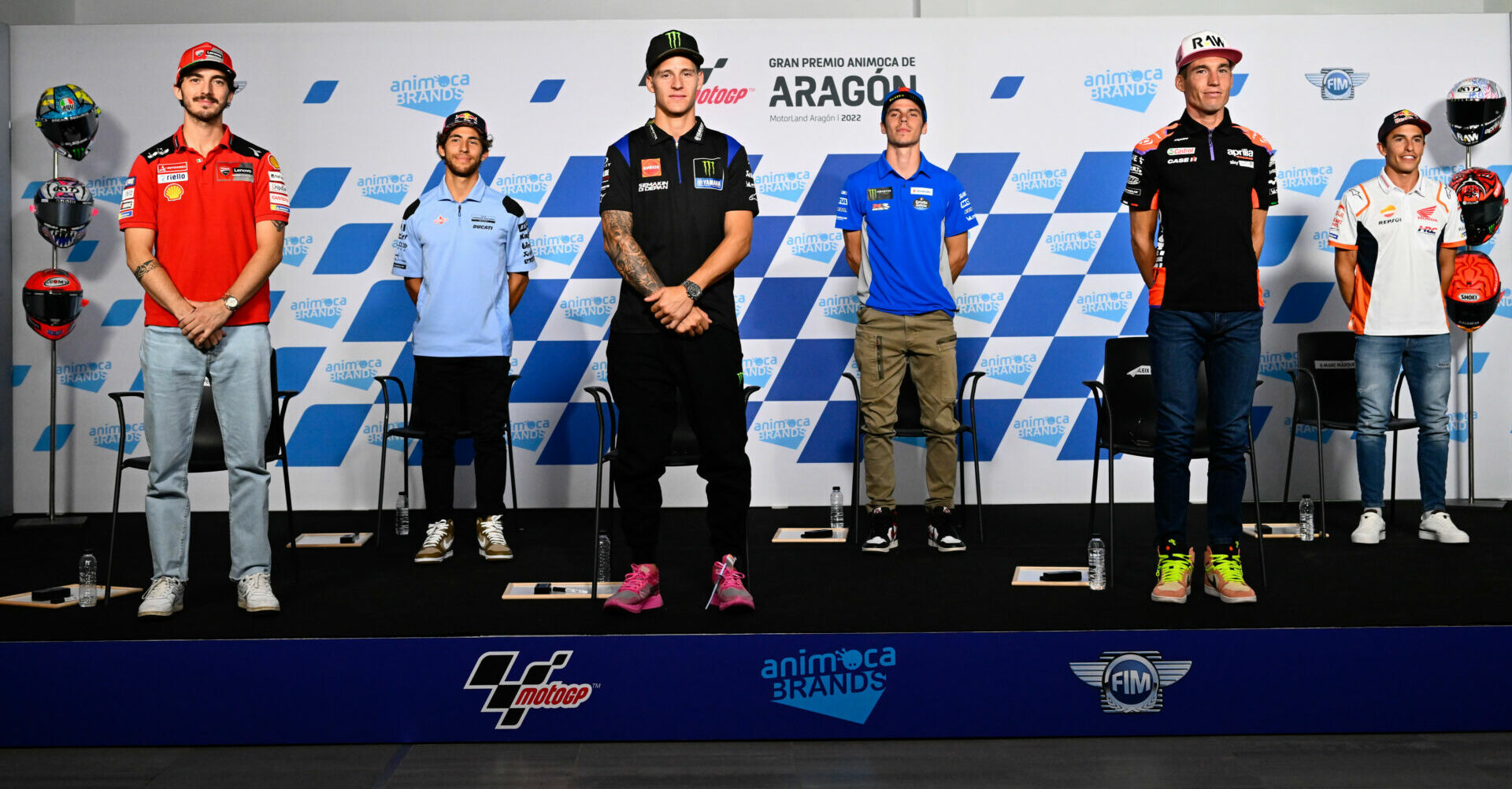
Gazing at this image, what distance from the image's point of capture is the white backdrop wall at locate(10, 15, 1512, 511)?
4871 mm

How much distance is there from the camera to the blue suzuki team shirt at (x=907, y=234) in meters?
3.83

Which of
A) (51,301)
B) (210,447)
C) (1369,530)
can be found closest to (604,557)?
(210,447)

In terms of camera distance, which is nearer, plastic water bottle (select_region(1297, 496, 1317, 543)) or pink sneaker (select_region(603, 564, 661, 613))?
pink sneaker (select_region(603, 564, 661, 613))

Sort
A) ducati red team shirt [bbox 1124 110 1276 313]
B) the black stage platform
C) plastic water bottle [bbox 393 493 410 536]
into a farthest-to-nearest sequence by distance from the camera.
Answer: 1. plastic water bottle [bbox 393 493 410 536]
2. ducati red team shirt [bbox 1124 110 1276 313]
3. the black stage platform

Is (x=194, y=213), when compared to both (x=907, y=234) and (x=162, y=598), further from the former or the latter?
(x=907, y=234)

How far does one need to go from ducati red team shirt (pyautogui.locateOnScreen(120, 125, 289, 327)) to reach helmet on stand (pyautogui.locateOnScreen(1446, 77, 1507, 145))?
477cm

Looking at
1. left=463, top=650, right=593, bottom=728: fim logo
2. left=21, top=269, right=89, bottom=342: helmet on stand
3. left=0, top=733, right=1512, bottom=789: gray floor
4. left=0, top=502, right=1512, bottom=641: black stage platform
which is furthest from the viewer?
left=21, top=269, right=89, bottom=342: helmet on stand

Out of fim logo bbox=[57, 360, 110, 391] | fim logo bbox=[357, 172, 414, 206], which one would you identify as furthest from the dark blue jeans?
fim logo bbox=[57, 360, 110, 391]

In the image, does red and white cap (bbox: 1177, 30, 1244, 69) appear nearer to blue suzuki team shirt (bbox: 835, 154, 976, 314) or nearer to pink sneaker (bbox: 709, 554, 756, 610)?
blue suzuki team shirt (bbox: 835, 154, 976, 314)

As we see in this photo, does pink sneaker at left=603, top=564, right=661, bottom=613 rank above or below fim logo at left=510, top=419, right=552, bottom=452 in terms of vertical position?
below

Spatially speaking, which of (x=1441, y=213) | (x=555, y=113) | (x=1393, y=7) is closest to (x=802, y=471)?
(x=555, y=113)

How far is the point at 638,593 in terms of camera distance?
2.69 metres

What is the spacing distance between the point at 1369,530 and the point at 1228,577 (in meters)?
1.40

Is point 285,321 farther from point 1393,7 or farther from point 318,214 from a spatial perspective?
point 1393,7
